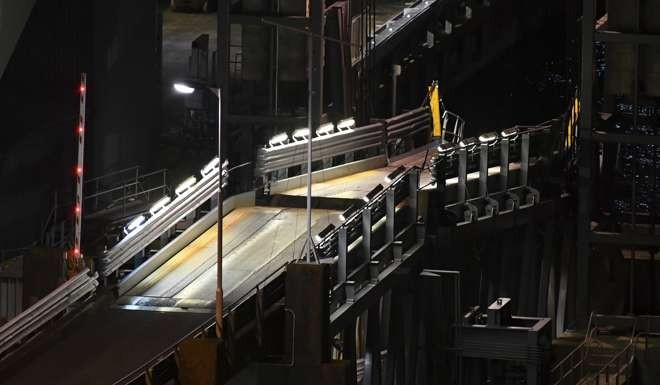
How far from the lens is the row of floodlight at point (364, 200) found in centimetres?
4022

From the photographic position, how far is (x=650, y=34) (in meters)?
49.1

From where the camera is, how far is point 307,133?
156ft

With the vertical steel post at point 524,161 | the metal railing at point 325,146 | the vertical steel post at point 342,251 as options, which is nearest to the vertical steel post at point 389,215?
the vertical steel post at point 342,251

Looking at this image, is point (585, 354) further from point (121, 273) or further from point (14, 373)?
point (14, 373)

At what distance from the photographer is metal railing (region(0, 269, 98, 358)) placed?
128 ft

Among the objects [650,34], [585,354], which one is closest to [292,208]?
[585,354]

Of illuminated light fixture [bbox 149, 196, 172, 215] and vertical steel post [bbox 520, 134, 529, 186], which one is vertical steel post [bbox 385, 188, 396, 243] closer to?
illuminated light fixture [bbox 149, 196, 172, 215]

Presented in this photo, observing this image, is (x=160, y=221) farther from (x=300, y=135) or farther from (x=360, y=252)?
(x=300, y=135)

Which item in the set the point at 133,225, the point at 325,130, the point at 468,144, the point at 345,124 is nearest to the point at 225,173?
the point at 133,225

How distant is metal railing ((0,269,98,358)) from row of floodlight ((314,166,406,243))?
4.33 metres

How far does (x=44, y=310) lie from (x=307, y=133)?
10052 millimetres

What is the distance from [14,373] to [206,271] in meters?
4.77

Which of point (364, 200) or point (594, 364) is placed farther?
point (594, 364)

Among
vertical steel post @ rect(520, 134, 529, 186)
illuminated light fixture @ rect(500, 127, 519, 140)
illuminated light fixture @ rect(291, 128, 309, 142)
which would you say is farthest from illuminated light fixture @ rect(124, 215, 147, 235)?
vertical steel post @ rect(520, 134, 529, 186)
